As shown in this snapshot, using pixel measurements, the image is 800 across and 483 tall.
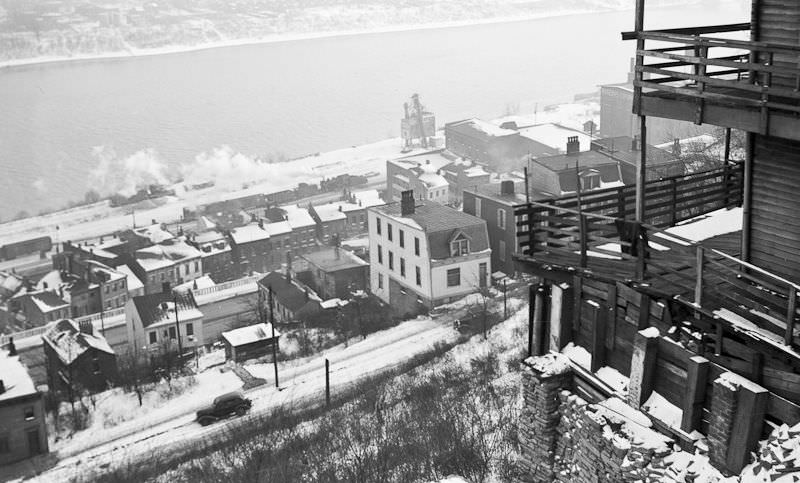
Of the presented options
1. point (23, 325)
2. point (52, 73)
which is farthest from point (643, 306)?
point (52, 73)

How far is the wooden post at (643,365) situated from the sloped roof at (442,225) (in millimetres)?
36891

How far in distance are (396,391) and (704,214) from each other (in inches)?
801

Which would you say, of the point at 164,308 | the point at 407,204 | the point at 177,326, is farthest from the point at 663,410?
the point at 164,308

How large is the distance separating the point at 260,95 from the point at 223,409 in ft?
381

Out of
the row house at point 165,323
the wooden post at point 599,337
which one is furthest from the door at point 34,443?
the wooden post at point 599,337

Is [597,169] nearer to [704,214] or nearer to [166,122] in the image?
[704,214]

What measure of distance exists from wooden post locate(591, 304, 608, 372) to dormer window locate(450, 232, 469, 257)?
1452 inches

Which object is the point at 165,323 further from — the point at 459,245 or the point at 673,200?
the point at 673,200

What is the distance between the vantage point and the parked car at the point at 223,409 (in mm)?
37031

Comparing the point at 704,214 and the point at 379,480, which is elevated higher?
the point at 704,214

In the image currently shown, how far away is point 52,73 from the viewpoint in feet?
553

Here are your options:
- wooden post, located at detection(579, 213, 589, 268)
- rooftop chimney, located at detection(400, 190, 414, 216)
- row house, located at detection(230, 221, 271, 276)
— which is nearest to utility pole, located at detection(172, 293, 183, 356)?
rooftop chimney, located at detection(400, 190, 414, 216)

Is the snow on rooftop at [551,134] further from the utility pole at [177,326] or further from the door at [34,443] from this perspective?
the door at [34,443]

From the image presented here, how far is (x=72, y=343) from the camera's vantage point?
4747 centimetres
